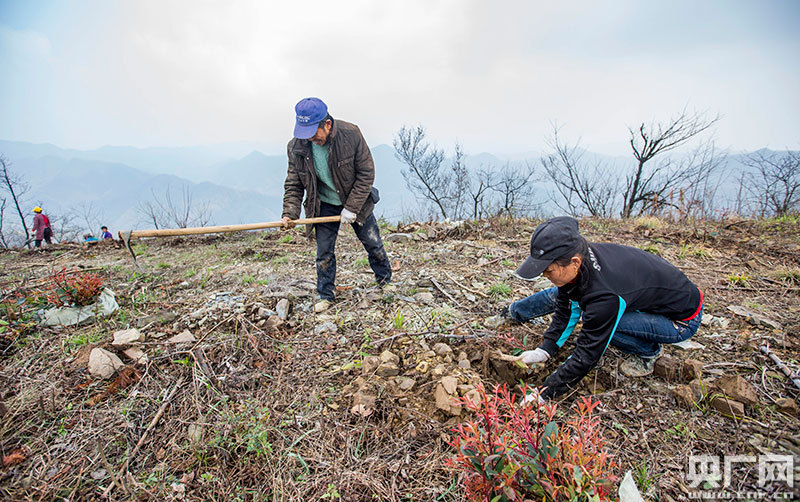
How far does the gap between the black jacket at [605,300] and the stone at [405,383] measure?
0.78 m

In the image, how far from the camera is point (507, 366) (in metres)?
2.11

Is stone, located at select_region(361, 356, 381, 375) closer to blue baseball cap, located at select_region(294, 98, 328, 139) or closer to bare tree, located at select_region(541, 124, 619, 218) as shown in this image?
blue baseball cap, located at select_region(294, 98, 328, 139)

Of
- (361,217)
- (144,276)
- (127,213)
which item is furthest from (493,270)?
(127,213)

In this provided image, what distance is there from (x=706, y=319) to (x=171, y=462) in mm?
3872

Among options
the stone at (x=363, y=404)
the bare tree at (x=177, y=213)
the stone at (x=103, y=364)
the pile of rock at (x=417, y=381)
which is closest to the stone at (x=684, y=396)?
the pile of rock at (x=417, y=381)

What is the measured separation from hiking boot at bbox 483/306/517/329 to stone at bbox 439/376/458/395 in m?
0.89

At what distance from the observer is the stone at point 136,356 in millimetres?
2207

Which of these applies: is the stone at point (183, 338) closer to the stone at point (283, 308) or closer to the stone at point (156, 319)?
the stone at point (156, 319)

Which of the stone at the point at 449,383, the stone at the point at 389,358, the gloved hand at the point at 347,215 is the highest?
the gloved hand at the point at 347,215

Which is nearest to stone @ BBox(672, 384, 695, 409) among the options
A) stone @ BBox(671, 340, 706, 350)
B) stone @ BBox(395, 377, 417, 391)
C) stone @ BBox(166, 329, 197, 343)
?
stone @ BBox(671, 340, 706, 350)

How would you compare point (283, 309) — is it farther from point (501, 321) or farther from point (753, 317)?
point (753, 317)

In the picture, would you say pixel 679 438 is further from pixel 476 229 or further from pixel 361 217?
pixel 476 229

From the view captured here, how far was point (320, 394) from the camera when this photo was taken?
204 centimetres

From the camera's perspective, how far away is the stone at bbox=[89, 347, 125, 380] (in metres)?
2.11
